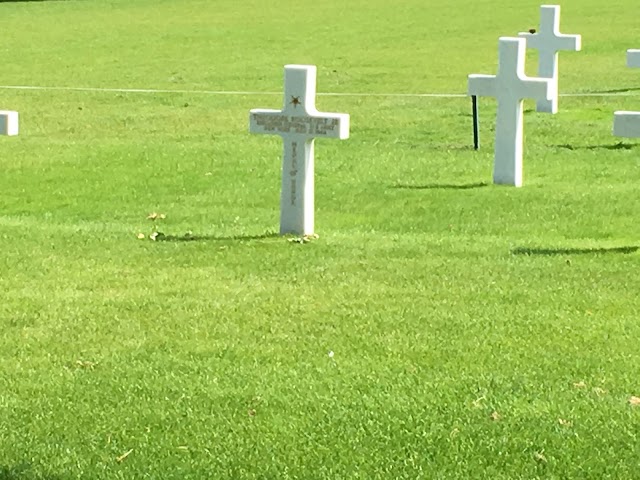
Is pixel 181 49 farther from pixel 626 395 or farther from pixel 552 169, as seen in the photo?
pixel 626 395

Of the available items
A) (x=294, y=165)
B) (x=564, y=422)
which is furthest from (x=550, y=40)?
(x=564, y=422)

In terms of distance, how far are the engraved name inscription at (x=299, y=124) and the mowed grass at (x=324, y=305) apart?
79 centimetres

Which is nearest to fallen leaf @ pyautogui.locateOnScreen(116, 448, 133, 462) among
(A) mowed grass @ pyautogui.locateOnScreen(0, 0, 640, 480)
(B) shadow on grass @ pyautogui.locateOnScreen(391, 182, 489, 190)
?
(A) mowed grass @ pyautogui.locateOnScreen(0, 0, 640, 480)

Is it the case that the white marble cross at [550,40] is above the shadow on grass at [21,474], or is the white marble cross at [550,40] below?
above

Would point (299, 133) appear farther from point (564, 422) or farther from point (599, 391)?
point (564, 422)

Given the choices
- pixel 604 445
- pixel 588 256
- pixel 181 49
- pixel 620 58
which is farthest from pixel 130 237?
pixel 181 49

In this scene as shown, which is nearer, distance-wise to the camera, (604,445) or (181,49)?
(604,445)

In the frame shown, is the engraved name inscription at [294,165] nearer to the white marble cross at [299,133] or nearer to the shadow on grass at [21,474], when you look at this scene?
the white marble cross at [299,133]

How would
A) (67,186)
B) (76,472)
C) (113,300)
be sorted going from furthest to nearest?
(67,186) → (113,300) → (76,472)

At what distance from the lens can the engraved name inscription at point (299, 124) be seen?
10086mm

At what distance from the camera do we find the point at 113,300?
26.5 feet

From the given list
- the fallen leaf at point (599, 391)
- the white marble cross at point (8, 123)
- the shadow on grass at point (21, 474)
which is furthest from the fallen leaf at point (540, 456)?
the white marble cross at point (8, 123)

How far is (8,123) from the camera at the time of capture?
Answer: 9.84 m

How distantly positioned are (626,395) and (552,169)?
8173 millimetres
